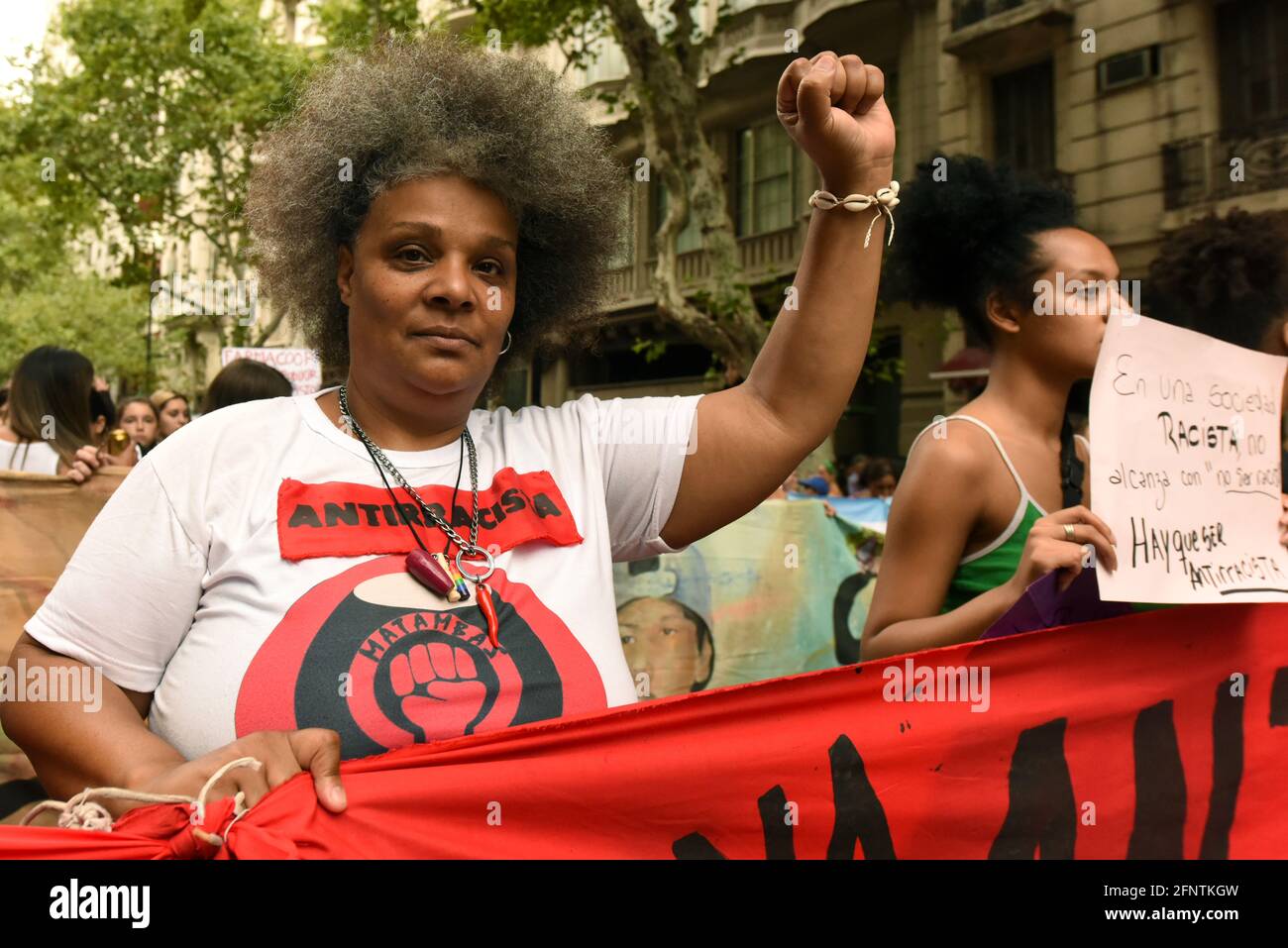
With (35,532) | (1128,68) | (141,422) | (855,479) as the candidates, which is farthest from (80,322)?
(35,532)

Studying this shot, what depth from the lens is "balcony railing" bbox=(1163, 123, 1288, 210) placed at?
1230 centimetres

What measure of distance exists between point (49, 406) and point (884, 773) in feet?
11.6

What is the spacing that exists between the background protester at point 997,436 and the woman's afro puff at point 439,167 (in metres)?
0.78

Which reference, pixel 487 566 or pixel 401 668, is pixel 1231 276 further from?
pixel 401 668

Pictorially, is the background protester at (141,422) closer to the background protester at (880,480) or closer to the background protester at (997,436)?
the background protester at (880,480)

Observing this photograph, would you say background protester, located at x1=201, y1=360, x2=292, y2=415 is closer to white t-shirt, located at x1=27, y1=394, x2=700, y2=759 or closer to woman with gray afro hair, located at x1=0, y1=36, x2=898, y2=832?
woman with gray afro hair, located at x1=0, y1=36, x2=898, y2=832

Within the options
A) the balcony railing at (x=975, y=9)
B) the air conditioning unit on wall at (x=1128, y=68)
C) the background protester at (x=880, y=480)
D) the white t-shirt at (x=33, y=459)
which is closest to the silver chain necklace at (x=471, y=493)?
the white t-shirt at (x=33, y=459)

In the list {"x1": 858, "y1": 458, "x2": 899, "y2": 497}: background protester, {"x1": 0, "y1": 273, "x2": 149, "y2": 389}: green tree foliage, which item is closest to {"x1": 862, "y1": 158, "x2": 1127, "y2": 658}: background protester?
{"x1": 858, "y1": 458, "x2": 899, "y2": 497}: background protester

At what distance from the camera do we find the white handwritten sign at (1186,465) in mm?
1851

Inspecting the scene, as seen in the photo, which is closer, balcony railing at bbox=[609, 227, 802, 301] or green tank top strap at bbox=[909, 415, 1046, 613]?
green tank top strap at bbox=[909, 415, 1046, 613]

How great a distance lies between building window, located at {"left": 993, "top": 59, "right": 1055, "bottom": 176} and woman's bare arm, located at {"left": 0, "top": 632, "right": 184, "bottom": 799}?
47.8 ft

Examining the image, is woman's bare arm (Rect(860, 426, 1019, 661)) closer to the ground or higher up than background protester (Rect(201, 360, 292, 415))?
closer to the ground

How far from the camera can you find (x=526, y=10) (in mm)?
12016
